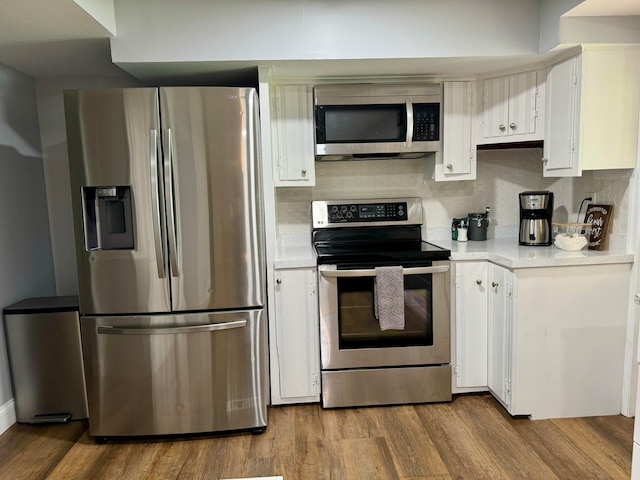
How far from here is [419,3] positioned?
2.25 meters

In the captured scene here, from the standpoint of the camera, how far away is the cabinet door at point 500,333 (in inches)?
93.7

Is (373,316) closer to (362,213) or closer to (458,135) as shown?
(362,213)

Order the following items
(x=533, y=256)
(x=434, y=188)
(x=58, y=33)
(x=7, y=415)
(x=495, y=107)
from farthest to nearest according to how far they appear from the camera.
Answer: (x=434, y=188) → (x=495, y=107) → (x=7, y=415) → (x=533, y=256) → (x=58, y=33)

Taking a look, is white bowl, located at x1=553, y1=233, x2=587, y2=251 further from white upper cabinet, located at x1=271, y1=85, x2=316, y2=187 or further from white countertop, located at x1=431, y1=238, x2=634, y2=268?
white upper cabinet, located at x1=271, y1=85, x2=316, y2=187

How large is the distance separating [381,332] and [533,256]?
939 mm

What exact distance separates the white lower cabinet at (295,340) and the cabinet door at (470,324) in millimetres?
852

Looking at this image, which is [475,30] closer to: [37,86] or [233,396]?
[233,396]

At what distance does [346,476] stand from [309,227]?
1612 millimetres

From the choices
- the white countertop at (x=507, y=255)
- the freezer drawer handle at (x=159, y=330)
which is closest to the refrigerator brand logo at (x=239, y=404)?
the freezer drawer handle at (x=159, y=330)

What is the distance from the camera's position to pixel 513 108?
2637mm

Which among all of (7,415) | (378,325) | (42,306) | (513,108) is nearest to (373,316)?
(378,325)

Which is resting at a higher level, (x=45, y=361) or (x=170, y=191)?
(x=170, y=191)

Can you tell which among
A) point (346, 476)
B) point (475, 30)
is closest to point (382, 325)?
point (346, 476)

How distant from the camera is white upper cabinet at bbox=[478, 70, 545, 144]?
2562 millimetres
